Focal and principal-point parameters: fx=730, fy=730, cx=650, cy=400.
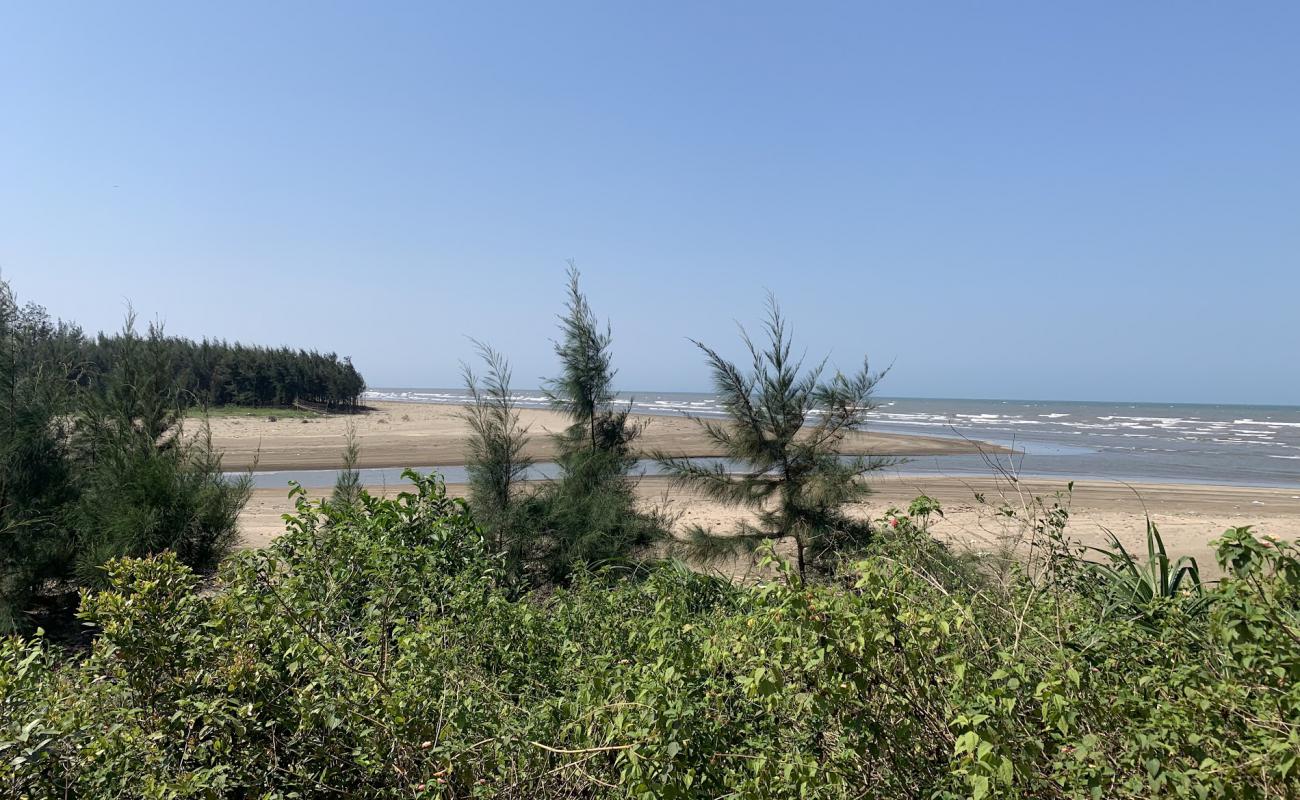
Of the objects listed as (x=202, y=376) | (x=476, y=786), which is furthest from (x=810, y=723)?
(x=202, y=376)

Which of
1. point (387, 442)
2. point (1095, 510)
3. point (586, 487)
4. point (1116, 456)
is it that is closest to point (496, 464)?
point (586, 487)

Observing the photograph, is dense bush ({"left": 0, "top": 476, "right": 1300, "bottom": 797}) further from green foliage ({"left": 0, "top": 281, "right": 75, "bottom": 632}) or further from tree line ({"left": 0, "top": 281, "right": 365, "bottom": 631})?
green foliage ({"left": 0, "top": 281, "right": 75, "bottom": 632})

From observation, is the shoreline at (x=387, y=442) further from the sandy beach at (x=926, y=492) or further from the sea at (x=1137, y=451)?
the sea at (x=1137, y=451)

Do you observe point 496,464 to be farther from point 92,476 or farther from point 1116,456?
point 1116,456

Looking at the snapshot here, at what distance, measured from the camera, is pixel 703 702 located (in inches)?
96.3

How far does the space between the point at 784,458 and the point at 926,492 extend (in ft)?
54.3

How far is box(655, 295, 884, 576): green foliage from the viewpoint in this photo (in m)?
8.11

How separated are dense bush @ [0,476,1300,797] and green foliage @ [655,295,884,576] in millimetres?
4623

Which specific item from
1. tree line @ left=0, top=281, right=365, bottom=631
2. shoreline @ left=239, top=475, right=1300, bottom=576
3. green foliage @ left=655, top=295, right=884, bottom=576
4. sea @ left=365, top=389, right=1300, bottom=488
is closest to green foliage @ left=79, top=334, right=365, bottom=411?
sea @ left=365, top=389, right=1300, bottom=488

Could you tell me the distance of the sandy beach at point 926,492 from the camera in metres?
14.4

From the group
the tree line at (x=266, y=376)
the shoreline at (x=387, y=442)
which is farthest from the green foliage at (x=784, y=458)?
the tree line at (x=266, y=376)

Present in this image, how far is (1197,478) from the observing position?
25.9 meters

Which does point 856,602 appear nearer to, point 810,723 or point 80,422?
point 810,723

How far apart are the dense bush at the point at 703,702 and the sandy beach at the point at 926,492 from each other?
4.10 ft
